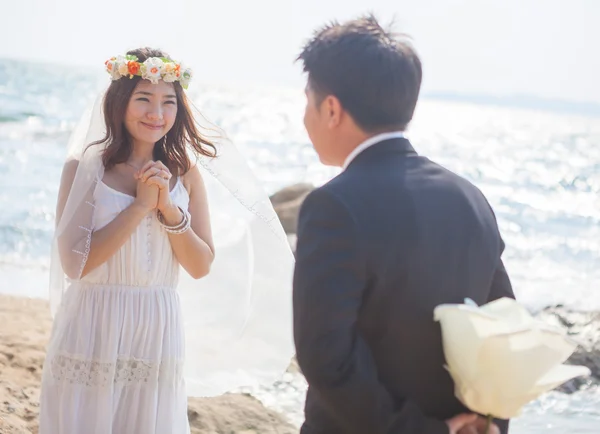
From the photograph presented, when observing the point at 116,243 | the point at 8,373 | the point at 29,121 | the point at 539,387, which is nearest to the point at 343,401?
the point at 539,387

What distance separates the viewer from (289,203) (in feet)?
49.8

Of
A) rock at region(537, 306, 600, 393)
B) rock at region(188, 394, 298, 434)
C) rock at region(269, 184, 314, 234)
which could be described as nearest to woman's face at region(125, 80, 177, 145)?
rock at region(188, 394, 298, 434)

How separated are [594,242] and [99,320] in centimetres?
→ 1684

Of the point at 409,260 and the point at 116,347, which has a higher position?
the point at 409,260

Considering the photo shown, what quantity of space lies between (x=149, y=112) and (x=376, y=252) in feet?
5.56

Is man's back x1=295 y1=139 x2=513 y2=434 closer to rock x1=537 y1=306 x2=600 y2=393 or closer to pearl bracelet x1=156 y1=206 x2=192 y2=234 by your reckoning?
pearl bracelet x1=156 y1=206 x2=192 y2=234

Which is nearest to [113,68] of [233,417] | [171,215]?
[171,215]

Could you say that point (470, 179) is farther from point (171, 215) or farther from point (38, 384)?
point (171, 215)

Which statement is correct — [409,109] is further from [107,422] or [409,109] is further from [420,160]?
[107,422]

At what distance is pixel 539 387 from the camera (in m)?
2.26

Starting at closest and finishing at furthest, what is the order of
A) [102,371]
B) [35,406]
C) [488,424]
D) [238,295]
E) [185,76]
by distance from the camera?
[488,424] → [102,371] → [185,76] → [238,295] → [35,406]

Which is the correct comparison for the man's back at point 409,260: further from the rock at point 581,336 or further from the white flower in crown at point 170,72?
the rock at point 581,336

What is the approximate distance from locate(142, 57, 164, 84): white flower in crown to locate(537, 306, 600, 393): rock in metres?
4.46

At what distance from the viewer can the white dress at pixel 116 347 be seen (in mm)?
3596
